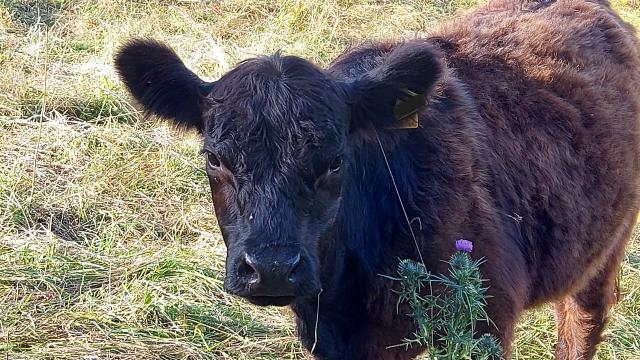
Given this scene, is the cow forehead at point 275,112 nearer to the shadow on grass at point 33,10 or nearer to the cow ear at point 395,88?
the cow ear at point 395,88

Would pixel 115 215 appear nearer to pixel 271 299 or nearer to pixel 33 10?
pixel 271 299

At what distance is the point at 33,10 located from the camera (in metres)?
9.57

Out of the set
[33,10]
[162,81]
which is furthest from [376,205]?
[33,10]

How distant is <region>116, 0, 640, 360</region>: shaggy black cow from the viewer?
2807mm

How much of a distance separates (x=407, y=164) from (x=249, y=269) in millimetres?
968

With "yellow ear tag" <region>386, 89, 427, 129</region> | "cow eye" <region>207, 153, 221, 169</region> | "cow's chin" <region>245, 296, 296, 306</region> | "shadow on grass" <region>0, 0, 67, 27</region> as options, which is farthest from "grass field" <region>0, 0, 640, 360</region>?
"cow's chin" <region>245, 296, 296, 306</region>

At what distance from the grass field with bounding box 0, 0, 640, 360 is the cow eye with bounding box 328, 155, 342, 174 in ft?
2.81

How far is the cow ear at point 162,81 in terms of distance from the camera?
324cm

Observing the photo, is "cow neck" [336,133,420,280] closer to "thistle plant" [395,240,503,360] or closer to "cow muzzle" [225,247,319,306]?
"thistle plant" [395,240,503,360]

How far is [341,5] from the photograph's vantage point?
33.6 ft

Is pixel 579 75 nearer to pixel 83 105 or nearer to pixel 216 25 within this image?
pixel 83 105

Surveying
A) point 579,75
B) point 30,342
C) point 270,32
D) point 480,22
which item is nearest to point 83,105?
point 270,32

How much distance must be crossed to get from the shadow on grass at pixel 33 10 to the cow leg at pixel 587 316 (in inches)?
261

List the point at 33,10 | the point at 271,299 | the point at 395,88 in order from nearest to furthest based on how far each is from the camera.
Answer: the point at 271,299, the point at 395,88, the point at 33,10
